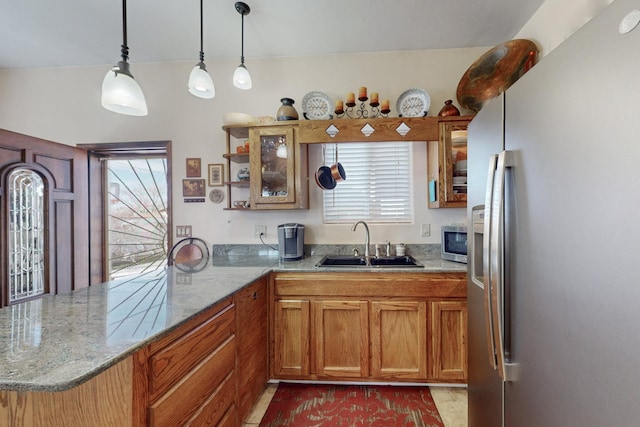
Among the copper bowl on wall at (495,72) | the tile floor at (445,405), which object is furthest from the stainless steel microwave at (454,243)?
the copper bowl on wall at (495,72)

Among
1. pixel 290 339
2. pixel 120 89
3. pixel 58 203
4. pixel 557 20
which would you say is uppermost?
pixel 557 20

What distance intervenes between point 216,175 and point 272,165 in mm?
658

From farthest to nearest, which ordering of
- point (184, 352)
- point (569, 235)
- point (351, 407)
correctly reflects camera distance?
point (351, 407), point (184, 352), point (569, 235)

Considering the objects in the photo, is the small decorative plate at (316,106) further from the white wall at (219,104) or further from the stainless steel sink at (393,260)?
the stainless steel sink at (393,260)

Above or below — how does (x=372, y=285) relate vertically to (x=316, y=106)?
below

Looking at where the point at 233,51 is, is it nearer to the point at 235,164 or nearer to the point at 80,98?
the point at 235,164

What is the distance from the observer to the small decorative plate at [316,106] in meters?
2.47

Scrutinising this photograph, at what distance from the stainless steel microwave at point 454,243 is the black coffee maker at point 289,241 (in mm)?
1210

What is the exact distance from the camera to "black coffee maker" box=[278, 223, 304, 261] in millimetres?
2326

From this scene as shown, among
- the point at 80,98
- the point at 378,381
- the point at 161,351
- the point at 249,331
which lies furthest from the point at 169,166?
the point at 378,381

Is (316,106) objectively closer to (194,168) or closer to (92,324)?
(194,168)

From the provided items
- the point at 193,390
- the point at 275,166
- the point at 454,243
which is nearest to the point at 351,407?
the point at 193,390

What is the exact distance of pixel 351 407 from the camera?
181cm

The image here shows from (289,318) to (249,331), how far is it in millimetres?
385
